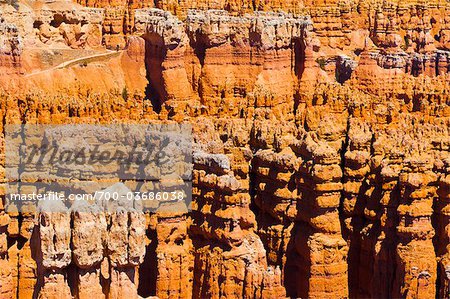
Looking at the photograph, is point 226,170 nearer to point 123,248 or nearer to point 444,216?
point 444,216

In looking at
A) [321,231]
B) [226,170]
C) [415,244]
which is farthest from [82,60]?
[415,244]

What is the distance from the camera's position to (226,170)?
139 ft

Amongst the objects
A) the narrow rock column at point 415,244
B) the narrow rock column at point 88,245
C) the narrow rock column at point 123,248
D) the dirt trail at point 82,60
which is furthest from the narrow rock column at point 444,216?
the dirt trail at point 82,60

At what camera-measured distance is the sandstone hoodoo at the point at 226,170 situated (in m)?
39.2

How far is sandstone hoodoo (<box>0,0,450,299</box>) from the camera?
3919 cm

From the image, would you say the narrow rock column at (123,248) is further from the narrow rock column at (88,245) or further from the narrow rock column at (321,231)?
the narrow rock column at (321,231)

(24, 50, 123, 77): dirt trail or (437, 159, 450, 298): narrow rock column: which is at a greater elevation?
(24, 50, 123, 77): dirt trail

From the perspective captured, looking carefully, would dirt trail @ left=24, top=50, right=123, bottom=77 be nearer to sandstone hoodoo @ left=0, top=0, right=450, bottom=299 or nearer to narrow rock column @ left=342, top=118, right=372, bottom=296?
sandstone hoodoo @ left=0, top=0, right=450, bottom=299

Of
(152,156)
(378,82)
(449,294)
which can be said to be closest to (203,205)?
(152,156)

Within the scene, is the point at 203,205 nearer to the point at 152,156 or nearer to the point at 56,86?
the point at 152,156

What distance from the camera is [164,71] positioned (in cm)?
5547

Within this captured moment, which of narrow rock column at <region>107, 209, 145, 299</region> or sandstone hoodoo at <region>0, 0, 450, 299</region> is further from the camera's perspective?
sandstone hoodoo at <region>0, 0, 450, 299</region>

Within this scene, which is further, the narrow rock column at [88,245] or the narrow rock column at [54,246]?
the narrow rock column at [88,245]

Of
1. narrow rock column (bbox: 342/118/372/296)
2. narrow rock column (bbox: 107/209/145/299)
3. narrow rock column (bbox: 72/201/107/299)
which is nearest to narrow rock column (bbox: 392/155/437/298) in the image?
narrow rock column (bbox: 342/118/372/296)
